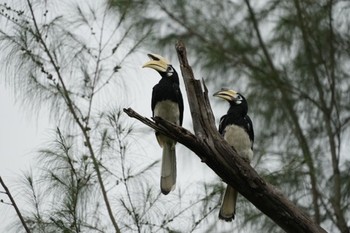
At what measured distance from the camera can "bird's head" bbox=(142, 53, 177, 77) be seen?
4.20 m

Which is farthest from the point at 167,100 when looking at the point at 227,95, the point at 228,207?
the point at 228,207

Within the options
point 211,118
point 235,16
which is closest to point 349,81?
point 235,16

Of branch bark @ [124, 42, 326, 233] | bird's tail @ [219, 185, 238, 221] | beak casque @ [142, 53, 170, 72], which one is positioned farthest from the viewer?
beak casque @ [142, 53, 170, 72]

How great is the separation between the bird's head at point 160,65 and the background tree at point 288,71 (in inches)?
32.1

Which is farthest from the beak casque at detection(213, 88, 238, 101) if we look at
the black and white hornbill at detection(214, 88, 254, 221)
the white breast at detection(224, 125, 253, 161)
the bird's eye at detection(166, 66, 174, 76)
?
the bird's eye at detection(166, 66, 174, 76)

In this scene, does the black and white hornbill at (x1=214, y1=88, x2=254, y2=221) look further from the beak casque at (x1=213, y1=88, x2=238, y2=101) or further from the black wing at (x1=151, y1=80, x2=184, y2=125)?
the black wing at (x1=151, y1=80, x2=184, y2=125)

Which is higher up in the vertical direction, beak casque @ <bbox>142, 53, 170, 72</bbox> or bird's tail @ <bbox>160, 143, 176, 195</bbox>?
beak casque @ <bbox>142, 53, 170, 72</bbox>

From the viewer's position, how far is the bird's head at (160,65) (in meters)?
4.20

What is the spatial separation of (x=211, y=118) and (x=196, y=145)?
14 cm

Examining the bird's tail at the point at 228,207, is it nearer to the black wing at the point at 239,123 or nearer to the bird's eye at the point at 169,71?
the black wing at the point at 239,123

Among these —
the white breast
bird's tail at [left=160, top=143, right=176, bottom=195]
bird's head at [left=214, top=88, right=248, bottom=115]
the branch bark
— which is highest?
bird's head at [left=214, top=88, right=248, bottom=115]

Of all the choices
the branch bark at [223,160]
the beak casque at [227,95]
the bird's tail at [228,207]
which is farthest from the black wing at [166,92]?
the branch bark at [223,160]

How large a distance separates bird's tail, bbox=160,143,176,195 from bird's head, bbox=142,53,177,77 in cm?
35

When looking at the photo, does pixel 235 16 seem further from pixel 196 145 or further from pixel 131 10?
pixel 196 145
